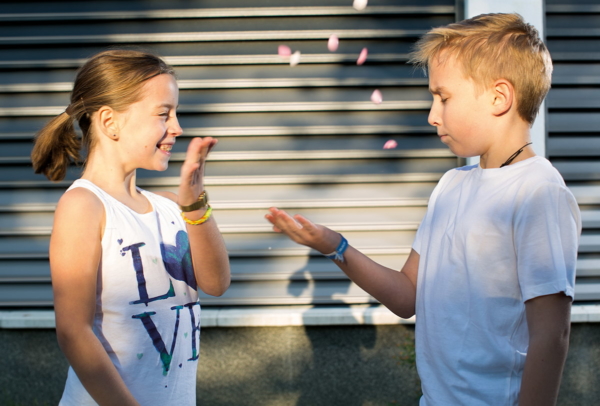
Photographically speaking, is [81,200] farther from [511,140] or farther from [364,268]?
[511,140]

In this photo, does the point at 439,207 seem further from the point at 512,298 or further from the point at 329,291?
the point at 329,291

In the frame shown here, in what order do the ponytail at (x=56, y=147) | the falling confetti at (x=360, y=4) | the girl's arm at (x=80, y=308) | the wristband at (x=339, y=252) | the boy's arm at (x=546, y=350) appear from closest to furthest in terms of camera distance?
the boy's arm at (x=546, y=350) < the girl's arm at (x=80, y=308) < the wristband at (x=339, y=252) < the ponytail at (x=56, y=147) < the falling confetti at (x=360, y=4)

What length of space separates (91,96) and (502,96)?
1.28m

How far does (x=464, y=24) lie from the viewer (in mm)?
1521

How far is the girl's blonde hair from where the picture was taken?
1707mm

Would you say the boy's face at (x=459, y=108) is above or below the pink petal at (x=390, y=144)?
above

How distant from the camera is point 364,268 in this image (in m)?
1.72

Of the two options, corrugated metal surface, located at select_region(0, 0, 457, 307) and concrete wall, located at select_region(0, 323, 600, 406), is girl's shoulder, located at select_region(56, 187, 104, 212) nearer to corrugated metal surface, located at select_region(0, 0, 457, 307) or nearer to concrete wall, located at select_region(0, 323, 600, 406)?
corrugated metal surface, located at select_region(0, 0, 457, 307)

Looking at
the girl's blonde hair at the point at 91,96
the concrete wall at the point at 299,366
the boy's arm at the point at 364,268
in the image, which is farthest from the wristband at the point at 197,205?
the concrete wall at the point at 299,366

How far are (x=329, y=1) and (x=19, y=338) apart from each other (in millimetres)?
3166

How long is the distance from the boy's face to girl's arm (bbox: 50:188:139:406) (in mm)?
1072

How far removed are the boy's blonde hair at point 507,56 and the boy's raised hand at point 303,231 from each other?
2.04ft

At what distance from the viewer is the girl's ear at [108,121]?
1.72m

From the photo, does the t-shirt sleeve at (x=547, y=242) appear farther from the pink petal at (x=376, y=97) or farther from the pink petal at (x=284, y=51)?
the pink petal at (x=284, y=51)
